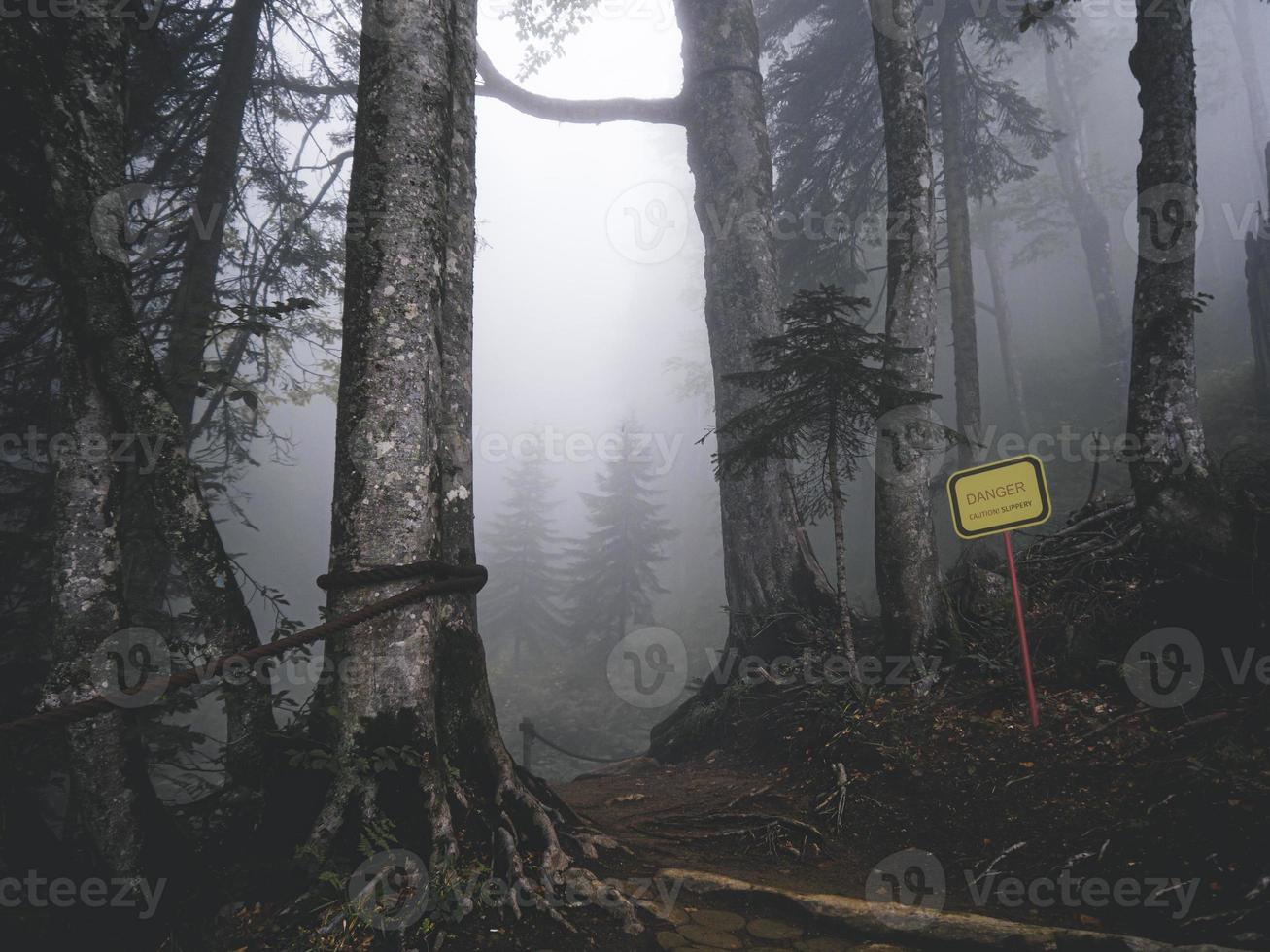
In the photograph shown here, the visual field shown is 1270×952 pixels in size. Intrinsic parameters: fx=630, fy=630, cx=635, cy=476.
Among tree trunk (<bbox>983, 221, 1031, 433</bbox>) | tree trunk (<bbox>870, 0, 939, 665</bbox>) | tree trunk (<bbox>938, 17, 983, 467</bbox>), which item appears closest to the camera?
tree trunk (<bbox>870, 0, 939, 665</bbox>)

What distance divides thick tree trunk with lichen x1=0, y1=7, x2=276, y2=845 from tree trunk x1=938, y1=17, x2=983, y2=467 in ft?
35.0

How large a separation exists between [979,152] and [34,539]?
55.3 ft

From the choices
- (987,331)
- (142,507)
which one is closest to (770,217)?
(142,507)

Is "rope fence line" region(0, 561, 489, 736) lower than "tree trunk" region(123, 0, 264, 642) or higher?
lower

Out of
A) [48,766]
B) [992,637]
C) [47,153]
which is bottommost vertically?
[48,766]

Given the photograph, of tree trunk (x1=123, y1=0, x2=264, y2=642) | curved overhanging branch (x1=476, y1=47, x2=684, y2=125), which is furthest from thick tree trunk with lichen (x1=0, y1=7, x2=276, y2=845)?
curved overhanging branch (x1=476, y1=47, x2=684, y2=125)

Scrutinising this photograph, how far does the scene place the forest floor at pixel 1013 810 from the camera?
8.46ft

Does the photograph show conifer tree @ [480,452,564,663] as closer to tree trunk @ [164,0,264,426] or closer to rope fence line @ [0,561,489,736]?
tree trunk @ [164,0,264,426]

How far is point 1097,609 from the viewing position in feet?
15.9

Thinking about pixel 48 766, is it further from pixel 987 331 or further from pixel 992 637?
pixel 987 331

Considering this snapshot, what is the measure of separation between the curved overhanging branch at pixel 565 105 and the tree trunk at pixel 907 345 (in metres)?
3.81

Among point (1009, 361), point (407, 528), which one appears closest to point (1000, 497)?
point (407, 528)

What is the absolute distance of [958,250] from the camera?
11922 millimetres

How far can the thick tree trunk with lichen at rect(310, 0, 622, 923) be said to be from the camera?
2746 mm
